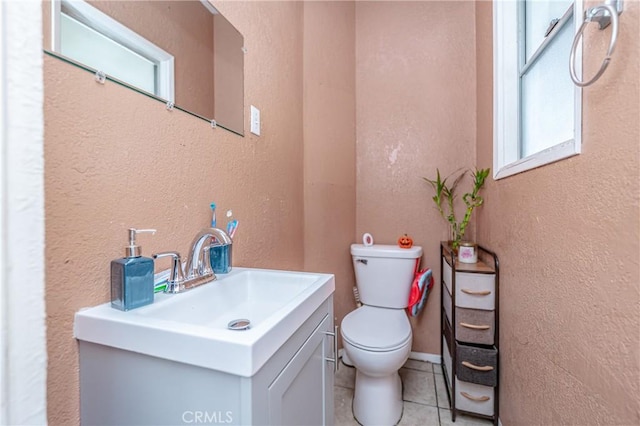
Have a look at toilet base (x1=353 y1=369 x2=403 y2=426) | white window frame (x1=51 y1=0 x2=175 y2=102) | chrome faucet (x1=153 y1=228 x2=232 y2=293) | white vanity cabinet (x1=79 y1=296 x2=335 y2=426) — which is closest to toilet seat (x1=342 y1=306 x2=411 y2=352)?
toilet base (x1=353 y1=369 x2=403 y2=426)

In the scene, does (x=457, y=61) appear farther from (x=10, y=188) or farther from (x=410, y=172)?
(x=10, y=188)

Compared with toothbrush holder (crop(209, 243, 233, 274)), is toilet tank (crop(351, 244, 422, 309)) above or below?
below

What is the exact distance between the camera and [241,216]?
1.10 m

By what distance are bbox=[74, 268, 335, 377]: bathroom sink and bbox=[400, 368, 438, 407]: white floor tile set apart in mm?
1126

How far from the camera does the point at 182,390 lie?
1.64 feet

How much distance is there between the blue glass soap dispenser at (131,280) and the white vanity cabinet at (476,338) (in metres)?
1.23

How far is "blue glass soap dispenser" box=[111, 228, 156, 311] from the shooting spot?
59 centimetres

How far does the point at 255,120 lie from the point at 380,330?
3.79 ft

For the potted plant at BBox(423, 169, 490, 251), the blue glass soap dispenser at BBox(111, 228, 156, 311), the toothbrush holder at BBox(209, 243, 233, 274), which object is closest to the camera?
the blue glass soap dispenser at BBox(111, 228, 156, 311)

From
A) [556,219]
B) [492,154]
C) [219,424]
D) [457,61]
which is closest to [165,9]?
[219,424]

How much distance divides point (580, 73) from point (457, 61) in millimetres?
1291

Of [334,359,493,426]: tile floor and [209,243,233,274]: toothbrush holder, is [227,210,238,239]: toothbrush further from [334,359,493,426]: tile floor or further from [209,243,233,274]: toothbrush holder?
[334,359,493,426]: tile floor

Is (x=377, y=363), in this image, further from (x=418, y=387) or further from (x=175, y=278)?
(x=175, y=278)

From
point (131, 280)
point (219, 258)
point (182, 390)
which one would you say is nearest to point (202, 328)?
point (182, 390)
